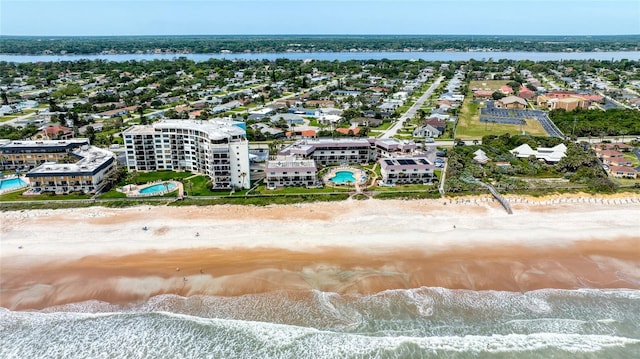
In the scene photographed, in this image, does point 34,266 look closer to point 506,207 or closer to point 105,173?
point 105,173

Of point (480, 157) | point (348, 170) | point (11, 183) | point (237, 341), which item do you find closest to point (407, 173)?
point (348, 170)

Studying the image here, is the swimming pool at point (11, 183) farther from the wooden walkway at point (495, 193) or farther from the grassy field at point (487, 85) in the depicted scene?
the grassy field at point (487, 85)

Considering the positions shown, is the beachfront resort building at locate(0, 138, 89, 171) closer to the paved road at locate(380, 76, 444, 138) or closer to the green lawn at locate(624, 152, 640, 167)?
the paved road at locate(380, 76, 444, 138)

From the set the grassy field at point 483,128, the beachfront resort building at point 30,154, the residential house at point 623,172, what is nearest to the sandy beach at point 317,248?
the residential house at point 623,172

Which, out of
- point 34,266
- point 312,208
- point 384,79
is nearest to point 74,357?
point 34,266

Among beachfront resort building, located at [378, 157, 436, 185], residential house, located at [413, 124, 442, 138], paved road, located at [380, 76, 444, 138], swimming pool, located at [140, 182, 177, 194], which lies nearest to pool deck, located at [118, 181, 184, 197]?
swimming pool, located at [140, 182, 177, 194]
